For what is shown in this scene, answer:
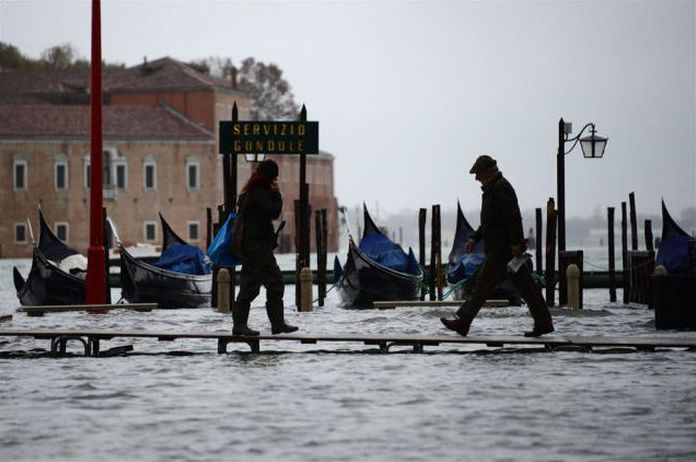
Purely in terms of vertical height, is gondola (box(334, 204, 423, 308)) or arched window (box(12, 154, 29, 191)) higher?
arched window (box(12, 154, 29, 191))

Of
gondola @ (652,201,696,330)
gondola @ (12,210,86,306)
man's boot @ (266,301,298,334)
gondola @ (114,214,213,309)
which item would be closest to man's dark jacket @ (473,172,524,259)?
man's boot @ (266,301,298,334)

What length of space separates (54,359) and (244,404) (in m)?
3.72

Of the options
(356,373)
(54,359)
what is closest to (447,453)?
(356,373)

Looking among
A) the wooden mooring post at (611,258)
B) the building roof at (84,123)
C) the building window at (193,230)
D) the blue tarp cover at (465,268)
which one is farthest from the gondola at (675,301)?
the building window at (193,230)

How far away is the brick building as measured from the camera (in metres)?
71.8

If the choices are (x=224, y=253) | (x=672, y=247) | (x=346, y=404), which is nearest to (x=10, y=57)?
(x=672, y=247)

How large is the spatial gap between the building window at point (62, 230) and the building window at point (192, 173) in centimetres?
586

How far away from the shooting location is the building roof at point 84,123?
71.9 metres

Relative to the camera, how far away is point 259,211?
37.3 ft

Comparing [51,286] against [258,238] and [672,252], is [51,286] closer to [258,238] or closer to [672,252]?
[672,252]

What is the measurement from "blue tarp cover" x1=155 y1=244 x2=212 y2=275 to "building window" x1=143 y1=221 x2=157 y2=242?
161 feet

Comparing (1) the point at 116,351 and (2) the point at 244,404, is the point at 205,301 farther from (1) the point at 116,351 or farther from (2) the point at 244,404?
(2) the point at 244,404

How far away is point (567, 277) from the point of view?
62.6 ft

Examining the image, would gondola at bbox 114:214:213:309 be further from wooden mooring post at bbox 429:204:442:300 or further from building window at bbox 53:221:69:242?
building window at bbox 53:221:69:242
